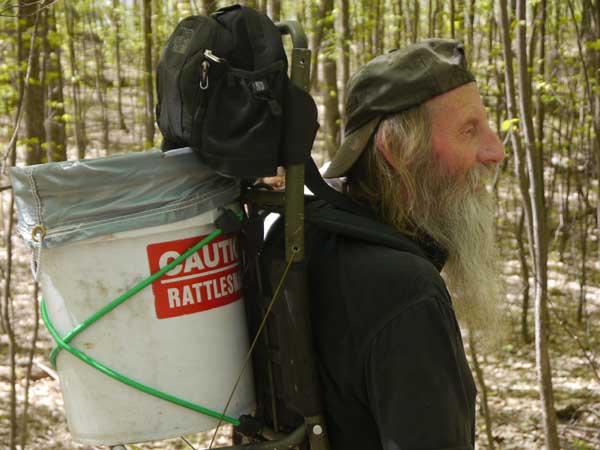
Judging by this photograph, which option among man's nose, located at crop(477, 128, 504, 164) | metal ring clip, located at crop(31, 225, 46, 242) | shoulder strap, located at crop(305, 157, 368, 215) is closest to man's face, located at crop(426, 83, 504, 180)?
man's nose, located at crop(477, 128, 504, 164)

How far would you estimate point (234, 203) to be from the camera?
1.64 meters

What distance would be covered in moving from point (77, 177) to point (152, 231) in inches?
7.5

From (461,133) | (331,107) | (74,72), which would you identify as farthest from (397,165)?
(331,107)

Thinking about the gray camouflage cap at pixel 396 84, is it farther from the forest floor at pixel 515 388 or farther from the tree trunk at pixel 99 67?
the tree trunk at pixel 99 67

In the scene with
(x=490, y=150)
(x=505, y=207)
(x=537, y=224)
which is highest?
(x=490, y=150)

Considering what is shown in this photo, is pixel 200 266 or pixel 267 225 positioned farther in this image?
pixel 267 225

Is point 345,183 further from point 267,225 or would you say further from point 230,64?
point 230,64

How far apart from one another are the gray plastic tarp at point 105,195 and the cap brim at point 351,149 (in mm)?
408

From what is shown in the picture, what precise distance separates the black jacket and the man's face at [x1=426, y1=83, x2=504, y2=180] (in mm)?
322

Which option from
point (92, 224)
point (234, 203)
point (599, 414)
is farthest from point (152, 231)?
point (599, 414)

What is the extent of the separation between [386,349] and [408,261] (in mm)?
193

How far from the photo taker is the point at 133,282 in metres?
1.50

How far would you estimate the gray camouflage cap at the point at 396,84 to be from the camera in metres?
1.69

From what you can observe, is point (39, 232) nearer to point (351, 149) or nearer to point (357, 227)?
point (357, 227)
